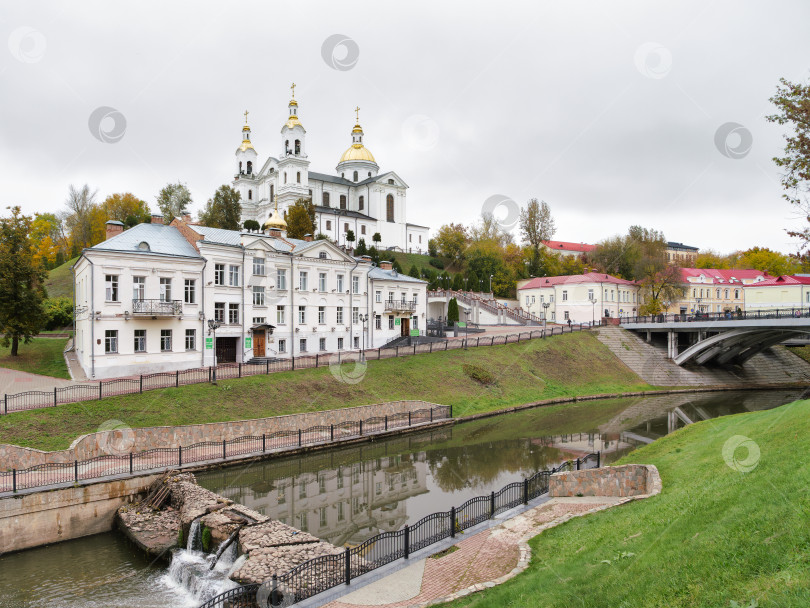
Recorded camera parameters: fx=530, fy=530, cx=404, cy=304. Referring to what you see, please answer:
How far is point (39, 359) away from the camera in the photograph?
1342 inches

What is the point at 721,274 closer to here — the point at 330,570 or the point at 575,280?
the point at 575,280

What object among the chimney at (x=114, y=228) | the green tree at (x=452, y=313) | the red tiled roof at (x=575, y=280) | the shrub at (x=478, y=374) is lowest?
the shrub at (x=478, y=374)

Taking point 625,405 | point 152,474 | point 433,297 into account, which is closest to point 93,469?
point 152,474

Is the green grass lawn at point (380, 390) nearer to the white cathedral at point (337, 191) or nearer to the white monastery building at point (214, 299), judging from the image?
the white monastery building at point (214, 299)

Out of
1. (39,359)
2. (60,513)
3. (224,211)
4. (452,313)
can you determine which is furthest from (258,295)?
(224,211)

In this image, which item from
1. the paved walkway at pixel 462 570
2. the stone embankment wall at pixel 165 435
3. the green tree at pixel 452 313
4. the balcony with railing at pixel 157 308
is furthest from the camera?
the green tree at pixel 452 313

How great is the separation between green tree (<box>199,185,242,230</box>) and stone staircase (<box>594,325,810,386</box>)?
4306 centimetres

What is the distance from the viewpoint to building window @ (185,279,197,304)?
34469 millimetres

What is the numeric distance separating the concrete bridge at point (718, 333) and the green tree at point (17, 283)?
52.5m

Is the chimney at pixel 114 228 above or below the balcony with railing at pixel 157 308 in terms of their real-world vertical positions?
above

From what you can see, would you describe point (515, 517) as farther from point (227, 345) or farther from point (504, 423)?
point (227, 345)

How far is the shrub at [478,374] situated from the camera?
4012 centimetres

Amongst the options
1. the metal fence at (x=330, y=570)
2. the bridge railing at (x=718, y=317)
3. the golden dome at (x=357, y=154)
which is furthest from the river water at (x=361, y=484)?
the golden dome at (x=357, y=154)

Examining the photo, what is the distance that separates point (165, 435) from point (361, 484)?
8.72 metres
